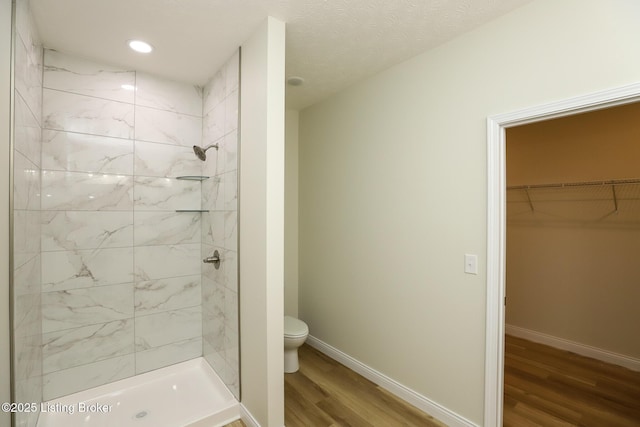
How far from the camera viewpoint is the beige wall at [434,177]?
148cm

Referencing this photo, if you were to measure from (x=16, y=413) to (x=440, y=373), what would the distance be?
2342 mm

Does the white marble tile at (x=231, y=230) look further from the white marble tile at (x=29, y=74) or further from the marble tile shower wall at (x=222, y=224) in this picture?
the white marble tile at (x=29, y=74)

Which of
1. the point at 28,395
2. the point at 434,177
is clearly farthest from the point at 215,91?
the point at 28,395

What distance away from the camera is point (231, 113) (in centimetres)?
216

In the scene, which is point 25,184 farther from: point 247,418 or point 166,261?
point 247,418

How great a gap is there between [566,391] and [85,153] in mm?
4119

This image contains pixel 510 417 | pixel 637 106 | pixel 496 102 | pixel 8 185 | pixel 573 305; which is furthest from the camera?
pixel 573 305

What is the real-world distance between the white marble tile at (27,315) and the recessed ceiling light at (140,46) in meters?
1.66

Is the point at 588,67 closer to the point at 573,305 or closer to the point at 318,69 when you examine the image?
the point at 318,69

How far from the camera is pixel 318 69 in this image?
7.68 ft

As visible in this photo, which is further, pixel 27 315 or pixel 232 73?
pixel 232 73

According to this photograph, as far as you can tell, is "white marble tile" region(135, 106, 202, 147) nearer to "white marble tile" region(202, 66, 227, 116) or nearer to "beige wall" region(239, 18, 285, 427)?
"white marble tile" region(202, 66, 227, 116)

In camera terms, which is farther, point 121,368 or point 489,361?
point 121,368

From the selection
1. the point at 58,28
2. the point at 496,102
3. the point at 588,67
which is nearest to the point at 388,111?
the point at 496,102
